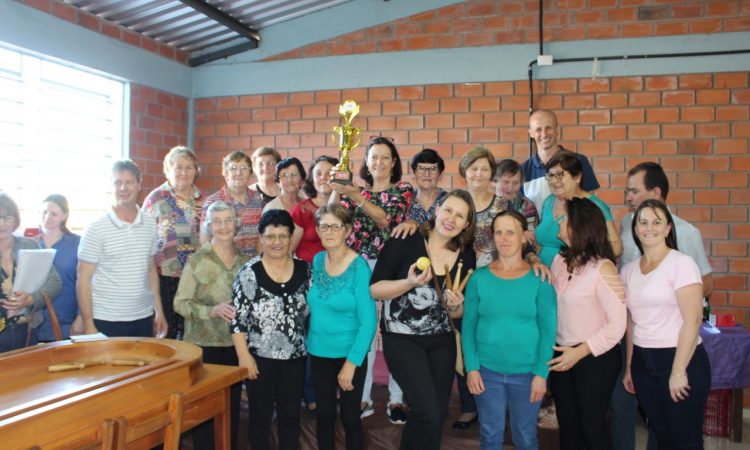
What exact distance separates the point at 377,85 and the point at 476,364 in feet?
9.85

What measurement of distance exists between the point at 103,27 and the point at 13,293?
2544 mm

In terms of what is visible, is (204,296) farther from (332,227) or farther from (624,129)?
(624,129)

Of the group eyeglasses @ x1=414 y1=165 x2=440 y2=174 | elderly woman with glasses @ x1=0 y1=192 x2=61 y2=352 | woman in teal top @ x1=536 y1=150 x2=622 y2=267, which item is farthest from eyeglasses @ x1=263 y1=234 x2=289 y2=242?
woman in teal top @ x1=536 y1=150 x2=622 y2=267

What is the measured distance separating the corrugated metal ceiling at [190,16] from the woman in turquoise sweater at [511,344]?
3.10m

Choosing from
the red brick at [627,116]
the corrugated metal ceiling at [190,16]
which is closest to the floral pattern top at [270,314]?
the corrugated metal ceiling at [190,16]

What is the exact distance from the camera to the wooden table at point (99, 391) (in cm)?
162

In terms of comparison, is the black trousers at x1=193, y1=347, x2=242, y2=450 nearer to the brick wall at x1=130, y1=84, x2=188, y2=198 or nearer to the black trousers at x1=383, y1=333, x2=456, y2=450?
the black trousers at x1=383, y1=333, x2=456, y2=450

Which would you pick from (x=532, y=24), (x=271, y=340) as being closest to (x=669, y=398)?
(x=271, y=340)

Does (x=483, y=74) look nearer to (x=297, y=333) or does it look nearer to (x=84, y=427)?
(x=297, y=333)

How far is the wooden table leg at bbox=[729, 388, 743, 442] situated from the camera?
3.99 meters

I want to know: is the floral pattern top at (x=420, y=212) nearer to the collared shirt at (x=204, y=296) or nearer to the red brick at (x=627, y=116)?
the collared shirt at (x=204, y=296)

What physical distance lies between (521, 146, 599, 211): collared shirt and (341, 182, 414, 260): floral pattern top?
32.8 inches

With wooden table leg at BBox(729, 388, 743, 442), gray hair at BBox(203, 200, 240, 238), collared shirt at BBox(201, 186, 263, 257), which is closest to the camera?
gray hair at BBox(203, 200, 240, 238)

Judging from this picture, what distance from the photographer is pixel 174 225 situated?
345 centimetres
